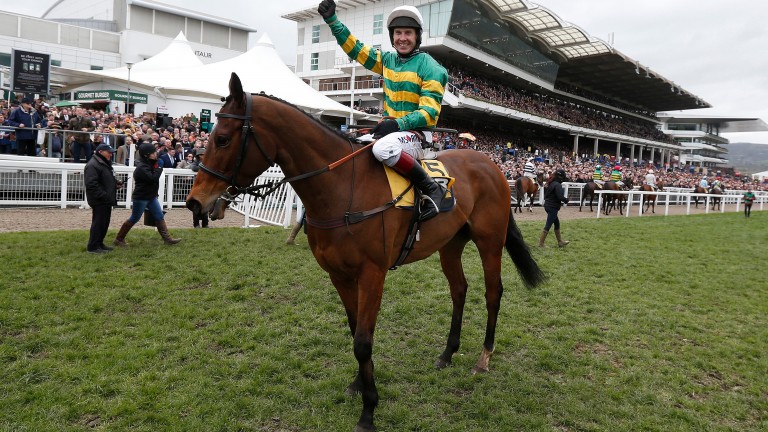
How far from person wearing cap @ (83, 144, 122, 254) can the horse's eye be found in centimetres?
531

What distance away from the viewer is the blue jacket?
37.8 feet

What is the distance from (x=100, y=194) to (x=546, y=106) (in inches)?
1775

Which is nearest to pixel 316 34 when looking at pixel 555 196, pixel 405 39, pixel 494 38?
pixel 494 38

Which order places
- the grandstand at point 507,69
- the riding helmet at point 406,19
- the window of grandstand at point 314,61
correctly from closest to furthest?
1. the riding helmet at point 406,19
2. the grandstand at point 507,69
3. the window of grandstand at point 314,61

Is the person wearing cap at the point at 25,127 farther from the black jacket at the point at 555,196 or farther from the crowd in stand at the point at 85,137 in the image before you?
the black jacket at the point at 555,196

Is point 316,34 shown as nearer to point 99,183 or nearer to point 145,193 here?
point 145,193

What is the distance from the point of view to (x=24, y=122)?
12094mm

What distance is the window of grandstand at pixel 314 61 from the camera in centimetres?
4747

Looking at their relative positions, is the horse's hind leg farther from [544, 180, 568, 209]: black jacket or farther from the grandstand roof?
the grandstand roof

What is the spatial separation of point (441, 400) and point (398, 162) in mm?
1772

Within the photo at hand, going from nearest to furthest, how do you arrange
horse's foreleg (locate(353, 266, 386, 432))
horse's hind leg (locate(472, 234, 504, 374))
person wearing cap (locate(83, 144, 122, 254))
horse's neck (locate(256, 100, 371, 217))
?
1. horse's neck (locate(256, 100, 371, 217))
2. horse's foreleg (locate(353, 266, 386, 432))
3. horse's hind leg (locate(472, 234, 504, 374))
4. person wearing cap (locate(83, 144, 122, 254))

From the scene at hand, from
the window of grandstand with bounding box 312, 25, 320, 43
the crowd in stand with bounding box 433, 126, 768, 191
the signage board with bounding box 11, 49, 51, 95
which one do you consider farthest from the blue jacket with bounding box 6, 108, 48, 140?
the window of grandstand with bounding box 312, 25, 320, 43

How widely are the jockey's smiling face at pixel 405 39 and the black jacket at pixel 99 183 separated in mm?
5576

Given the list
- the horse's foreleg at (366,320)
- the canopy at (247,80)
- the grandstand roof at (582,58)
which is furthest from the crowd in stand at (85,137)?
the grandstand roof at (582,58)
